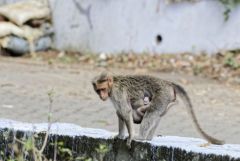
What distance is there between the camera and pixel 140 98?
7.22 meters

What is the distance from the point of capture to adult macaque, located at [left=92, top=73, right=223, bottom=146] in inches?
274

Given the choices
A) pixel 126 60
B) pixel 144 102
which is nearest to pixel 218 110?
pixel 126 60

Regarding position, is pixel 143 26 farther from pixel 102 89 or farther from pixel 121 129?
pixel 102 89

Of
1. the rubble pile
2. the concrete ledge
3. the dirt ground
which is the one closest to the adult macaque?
the concrete ledge

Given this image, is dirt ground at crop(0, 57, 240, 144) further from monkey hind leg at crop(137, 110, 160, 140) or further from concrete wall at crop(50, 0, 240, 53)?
monkey hind leg at crop(137, 110, 160, 140)

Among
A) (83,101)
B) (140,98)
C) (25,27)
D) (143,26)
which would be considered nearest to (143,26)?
(143,26)

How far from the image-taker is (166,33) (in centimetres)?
1457

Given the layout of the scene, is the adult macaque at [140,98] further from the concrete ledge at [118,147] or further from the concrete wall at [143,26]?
the concrete wall at [143,26]

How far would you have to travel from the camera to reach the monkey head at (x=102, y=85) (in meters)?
6.84

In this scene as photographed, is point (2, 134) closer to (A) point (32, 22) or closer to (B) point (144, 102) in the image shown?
(B) point (144, 102)

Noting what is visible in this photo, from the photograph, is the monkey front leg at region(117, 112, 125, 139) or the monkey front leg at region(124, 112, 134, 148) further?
the monkey front leg at region(117, 112, 125, 139)

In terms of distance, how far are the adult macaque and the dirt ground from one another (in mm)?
2596

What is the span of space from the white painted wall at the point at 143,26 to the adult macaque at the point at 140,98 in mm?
6963

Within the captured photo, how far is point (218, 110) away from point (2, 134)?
4.93m
